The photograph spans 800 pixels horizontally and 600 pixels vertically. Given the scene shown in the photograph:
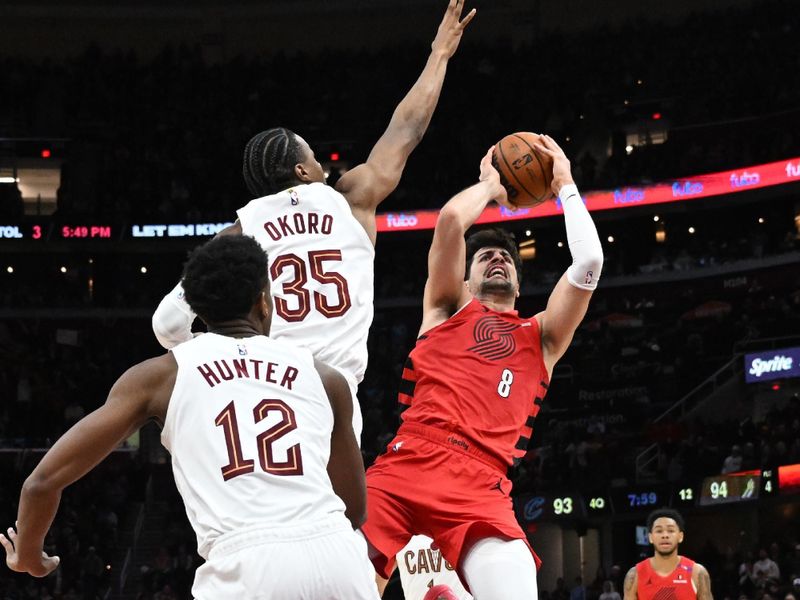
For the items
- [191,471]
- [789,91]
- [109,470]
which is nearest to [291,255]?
[191,471]

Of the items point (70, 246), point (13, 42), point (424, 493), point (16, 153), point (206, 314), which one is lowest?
point (424, 493)

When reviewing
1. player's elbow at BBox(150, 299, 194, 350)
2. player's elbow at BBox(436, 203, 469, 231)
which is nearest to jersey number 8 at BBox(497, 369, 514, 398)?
player's elbow at BBox(436, 203, 469, 231)

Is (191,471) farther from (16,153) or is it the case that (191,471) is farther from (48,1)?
(48,1)

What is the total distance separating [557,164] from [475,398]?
116cm

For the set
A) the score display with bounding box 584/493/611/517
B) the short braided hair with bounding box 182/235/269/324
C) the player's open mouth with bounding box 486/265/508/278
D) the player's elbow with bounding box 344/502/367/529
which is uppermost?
the player's open mouth with bounding box 486/265/508/278

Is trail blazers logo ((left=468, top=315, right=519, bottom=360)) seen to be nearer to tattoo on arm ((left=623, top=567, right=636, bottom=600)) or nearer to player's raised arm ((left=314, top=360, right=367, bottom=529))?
player's raised arm ((left=314, top=360, right=367, bottom=529))

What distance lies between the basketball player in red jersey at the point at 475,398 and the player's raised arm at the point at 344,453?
1387 millimetres

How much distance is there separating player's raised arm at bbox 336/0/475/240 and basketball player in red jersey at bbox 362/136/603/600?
39 centimetres

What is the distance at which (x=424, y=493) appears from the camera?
15.9 feet

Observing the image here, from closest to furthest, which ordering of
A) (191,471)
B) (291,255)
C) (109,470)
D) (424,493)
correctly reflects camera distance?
(191,471) → (291,255) → (424,493) → (109,470)

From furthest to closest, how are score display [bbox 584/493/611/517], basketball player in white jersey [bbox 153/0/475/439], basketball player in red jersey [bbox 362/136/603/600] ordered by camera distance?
1. score display [bbox 584/493/611/517]
2. basketball player in red jersey [bbox 362/136/603/600]
3. basketball player in white jersey [bbox 153/0/475/439]

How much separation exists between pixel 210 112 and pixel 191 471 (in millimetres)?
A: 25713

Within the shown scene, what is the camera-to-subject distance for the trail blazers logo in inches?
206

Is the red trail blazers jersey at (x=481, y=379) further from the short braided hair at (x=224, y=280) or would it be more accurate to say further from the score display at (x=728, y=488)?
the score display at (x=728, y=488)
